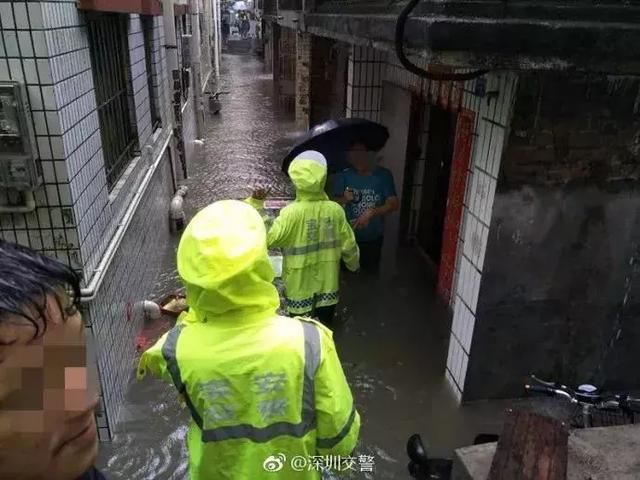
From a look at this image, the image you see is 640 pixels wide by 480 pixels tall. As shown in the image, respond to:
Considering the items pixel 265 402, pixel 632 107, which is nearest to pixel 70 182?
pixel 265 402

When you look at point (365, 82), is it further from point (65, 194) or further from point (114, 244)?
point (65, 194)

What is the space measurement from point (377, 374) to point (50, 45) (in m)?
3.22

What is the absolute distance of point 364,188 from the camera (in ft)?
16.5

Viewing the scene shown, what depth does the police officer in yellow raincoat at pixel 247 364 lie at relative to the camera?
73.6 inches

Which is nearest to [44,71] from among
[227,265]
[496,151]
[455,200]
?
[227,265]

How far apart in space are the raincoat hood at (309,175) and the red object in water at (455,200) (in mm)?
1352

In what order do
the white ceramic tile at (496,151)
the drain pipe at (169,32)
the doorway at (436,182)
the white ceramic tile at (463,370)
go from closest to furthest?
1. the white ceramic tile at (496,151)
2. the white ceramic tile at (463,370)
3. the doorway at (436,182)
4. the drain pipe at (169,32)

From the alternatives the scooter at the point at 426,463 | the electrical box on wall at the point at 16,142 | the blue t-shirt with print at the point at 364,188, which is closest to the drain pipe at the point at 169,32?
the blue t-shirt with print at the point at 364,188

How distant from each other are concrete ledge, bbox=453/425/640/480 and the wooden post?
0.17 metres

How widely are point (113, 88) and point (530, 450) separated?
4.00 m

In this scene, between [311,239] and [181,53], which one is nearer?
[311,239]

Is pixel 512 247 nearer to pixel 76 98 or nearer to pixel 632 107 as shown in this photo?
pixel 632 107

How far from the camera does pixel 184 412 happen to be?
3.81m

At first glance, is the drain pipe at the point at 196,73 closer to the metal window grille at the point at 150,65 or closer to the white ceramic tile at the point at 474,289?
the metal window grille at the point at 150,65
